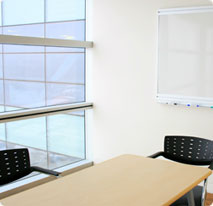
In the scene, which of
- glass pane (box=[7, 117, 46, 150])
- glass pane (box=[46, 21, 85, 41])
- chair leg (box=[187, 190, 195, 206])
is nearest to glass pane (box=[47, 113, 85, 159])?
glass pane (box=[7, 117, 46, 150])

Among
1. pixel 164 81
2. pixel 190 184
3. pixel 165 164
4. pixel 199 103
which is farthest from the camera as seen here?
pixel 164 81

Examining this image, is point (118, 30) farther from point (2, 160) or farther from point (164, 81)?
point (2, 160)

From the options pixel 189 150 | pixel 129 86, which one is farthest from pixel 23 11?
pixel 189 150

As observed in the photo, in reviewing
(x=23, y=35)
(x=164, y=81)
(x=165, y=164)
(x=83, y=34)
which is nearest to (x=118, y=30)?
(x=83, y=34)

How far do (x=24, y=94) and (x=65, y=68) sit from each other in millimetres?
793

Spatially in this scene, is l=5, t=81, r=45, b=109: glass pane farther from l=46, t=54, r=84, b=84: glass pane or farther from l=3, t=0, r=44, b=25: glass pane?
l=3, t=0, r=44, b=25: glass pane

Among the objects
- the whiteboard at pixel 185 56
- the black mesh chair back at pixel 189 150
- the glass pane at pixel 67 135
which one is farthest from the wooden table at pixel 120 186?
the glass pane at pixel 67 135

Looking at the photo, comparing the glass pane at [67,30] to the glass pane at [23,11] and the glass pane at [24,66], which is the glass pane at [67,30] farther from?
the glass pane at [24,66]

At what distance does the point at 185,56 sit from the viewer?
406 cm

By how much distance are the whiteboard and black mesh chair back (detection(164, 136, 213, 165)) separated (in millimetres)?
884

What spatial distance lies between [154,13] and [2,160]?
8.52 feet

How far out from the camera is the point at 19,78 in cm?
414

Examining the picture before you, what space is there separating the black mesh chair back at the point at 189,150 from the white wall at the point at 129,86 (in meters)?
0.88

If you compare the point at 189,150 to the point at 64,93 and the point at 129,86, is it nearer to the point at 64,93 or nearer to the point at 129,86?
the point at 129,86
